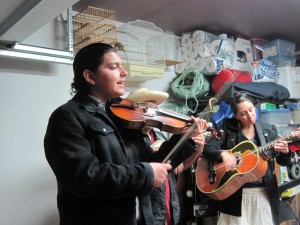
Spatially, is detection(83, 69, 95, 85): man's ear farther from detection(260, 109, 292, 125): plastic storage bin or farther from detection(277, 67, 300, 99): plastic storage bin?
detection(277, 67, 300, 99): plastic storage bin

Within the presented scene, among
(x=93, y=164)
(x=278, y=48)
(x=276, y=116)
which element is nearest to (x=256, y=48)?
(x=278, y=48)

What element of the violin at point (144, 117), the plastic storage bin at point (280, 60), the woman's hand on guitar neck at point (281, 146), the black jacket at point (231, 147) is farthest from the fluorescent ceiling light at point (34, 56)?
the plastic storage bin at point (280, 60)

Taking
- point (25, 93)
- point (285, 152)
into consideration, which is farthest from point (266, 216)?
point (25, 93)

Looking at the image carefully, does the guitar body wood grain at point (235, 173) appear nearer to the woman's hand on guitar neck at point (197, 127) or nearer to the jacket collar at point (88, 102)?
the woman's hand on guitar neck at point (197, 127)

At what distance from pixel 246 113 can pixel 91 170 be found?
1426mm

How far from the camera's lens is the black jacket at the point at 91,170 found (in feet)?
2.77

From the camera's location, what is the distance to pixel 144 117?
136 centimetres

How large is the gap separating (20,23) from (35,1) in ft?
0.78

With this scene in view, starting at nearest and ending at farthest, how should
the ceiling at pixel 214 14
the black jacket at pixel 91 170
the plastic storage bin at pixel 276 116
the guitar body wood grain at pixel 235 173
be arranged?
the black jacket at pixel 91 170 → the guitar body wood grain at pixel 235 173 → the ceiling at pixel 214 14 → the plastic storage bin at pixel 276 116

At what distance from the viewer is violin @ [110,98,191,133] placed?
1228mm

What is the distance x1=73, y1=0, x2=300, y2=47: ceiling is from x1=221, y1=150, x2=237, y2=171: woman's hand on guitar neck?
118cm

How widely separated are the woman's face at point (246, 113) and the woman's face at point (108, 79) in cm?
117

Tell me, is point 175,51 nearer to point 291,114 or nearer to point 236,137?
point 236,137

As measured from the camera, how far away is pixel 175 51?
293cm
